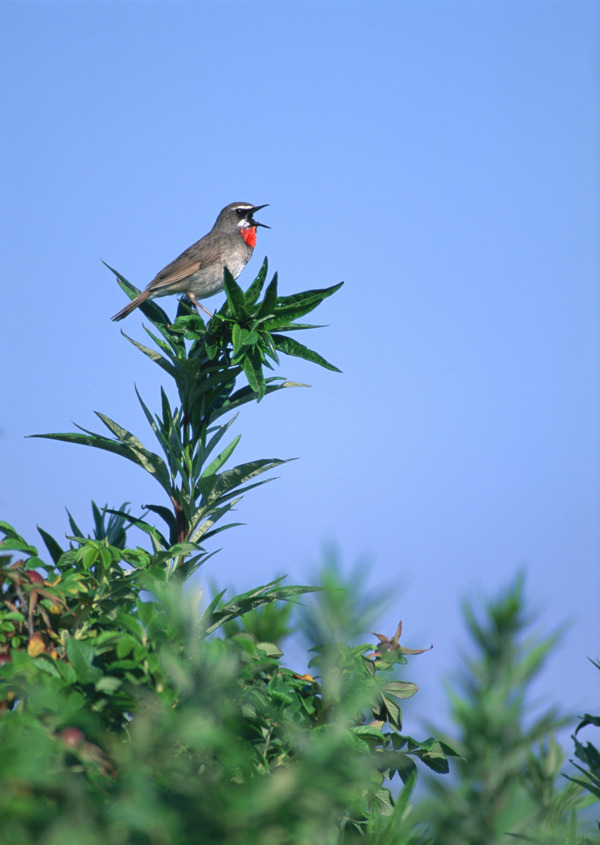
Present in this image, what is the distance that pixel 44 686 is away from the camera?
1.68 metres

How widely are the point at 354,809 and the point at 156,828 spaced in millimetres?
824

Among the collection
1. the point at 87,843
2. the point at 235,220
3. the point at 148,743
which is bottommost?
the point at 87,843

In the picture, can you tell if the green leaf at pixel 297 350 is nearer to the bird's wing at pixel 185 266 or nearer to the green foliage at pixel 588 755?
the green foliage at pixel 588 755

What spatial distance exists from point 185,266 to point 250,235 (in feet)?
6.91

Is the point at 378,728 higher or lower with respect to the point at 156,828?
higher

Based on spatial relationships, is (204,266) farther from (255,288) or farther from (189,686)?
(189,686)

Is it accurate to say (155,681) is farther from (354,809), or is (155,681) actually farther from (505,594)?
(505,594)

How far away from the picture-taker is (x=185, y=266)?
8.90 metres

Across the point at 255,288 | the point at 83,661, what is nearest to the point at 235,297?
the point at 255,288

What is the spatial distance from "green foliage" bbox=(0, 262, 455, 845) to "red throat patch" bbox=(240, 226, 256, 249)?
747cm

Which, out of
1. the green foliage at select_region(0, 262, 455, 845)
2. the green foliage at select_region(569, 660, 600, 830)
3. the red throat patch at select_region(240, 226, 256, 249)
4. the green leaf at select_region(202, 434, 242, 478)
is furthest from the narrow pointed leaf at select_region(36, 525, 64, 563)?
the red throat patch at select_region(240, 226, 256, 249)

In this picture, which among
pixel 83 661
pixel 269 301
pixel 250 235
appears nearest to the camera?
pixel 83 661

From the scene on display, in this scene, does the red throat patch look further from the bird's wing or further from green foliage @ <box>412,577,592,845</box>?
green foliage @ <box>412,577,592,845</box>

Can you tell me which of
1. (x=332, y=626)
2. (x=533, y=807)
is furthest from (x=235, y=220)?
(x=533, y=807)
